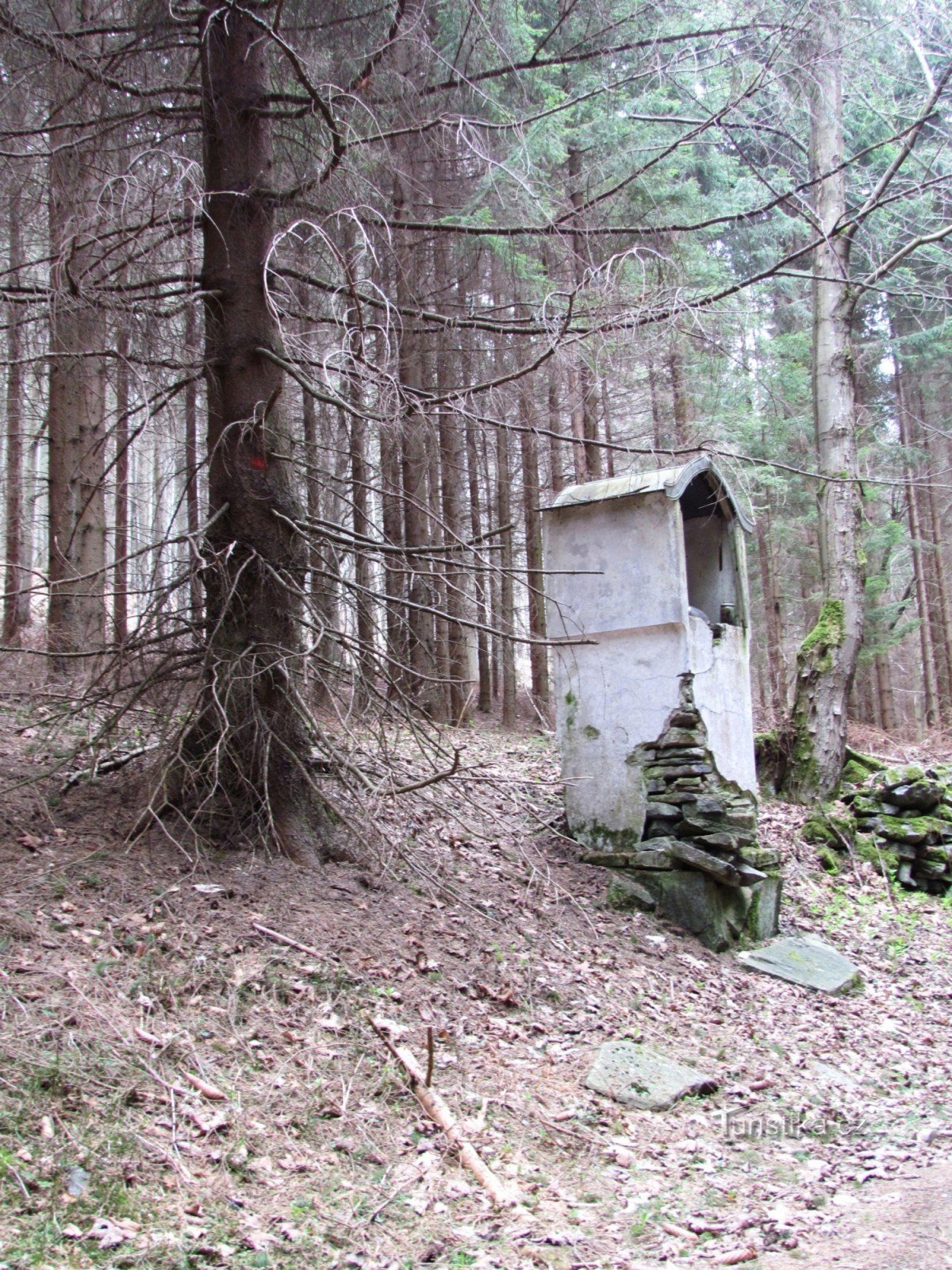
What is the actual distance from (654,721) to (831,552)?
15.1 ft

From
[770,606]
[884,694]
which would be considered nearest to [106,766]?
[770,606]

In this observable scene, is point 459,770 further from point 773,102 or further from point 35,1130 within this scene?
point 773,102

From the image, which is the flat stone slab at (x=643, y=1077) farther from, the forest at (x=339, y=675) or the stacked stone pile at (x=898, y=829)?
the stacked stone pile at (x=898, y=829)

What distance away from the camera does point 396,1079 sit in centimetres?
422

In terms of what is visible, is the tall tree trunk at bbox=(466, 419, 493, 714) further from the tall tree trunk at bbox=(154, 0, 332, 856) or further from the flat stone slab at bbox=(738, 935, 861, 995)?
the flat stone slab at bbox=(738, 935, 861, 995)

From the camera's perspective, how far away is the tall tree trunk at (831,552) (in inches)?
434

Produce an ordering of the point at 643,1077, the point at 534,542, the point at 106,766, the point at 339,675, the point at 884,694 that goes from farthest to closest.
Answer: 1. the point at 884,694
2. the point at 534,542
3. the point at 106,766
4. the point at 339,675
5. the point at 643,1077

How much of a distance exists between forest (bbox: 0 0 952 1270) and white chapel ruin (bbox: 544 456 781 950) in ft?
1.51

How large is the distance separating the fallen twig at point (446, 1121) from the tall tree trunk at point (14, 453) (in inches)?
108

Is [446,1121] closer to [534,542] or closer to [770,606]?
[534,542]

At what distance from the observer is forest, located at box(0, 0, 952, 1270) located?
3.58m

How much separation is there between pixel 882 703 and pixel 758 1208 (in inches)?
652

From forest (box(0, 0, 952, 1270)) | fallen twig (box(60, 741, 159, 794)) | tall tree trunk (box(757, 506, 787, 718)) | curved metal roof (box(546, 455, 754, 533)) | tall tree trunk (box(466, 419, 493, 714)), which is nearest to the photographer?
forest (box(0, 0, 952, 1270))

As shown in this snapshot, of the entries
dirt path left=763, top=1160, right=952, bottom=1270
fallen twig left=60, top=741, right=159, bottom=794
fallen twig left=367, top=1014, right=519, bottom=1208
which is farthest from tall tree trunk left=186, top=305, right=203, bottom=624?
dirt path left=763, top=1160, right=952, bottom=1270
